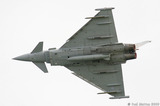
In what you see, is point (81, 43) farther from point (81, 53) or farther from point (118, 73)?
point (118, 73)

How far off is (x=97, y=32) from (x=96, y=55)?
1727 millimetres

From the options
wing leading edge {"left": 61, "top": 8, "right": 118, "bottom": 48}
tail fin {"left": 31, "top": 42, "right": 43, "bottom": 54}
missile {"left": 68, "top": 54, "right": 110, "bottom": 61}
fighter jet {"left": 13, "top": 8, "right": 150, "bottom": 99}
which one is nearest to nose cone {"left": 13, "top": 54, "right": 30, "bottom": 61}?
fighter jet {"left": 13, "top": 8, "right": 150, "bottom": 99}

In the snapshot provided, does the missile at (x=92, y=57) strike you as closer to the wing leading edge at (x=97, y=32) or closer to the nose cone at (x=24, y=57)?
the wing leading edge at (x=97, y=32)

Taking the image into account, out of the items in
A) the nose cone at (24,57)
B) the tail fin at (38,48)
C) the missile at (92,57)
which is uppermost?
the tail fin at (38,48)

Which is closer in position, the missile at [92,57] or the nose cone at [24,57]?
the missile at [92,57]

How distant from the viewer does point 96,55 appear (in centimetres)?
2611

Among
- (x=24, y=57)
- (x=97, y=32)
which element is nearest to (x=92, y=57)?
(x=97, y=32)

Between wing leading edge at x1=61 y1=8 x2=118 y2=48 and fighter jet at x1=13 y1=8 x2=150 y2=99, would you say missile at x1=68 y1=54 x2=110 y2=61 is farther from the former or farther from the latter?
wing leading edge at x1=61 y1=8 x2=118 y2=48

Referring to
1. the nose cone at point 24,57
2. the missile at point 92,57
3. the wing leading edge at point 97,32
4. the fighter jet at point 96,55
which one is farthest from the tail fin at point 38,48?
the missile at point 92,57

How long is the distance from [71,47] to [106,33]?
2.69 m

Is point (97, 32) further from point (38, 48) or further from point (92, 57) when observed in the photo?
point (38, 48)

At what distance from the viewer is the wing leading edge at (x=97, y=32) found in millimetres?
26453

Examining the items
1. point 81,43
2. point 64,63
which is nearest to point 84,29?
point 81,43

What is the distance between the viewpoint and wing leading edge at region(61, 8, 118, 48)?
26453 millimetres
